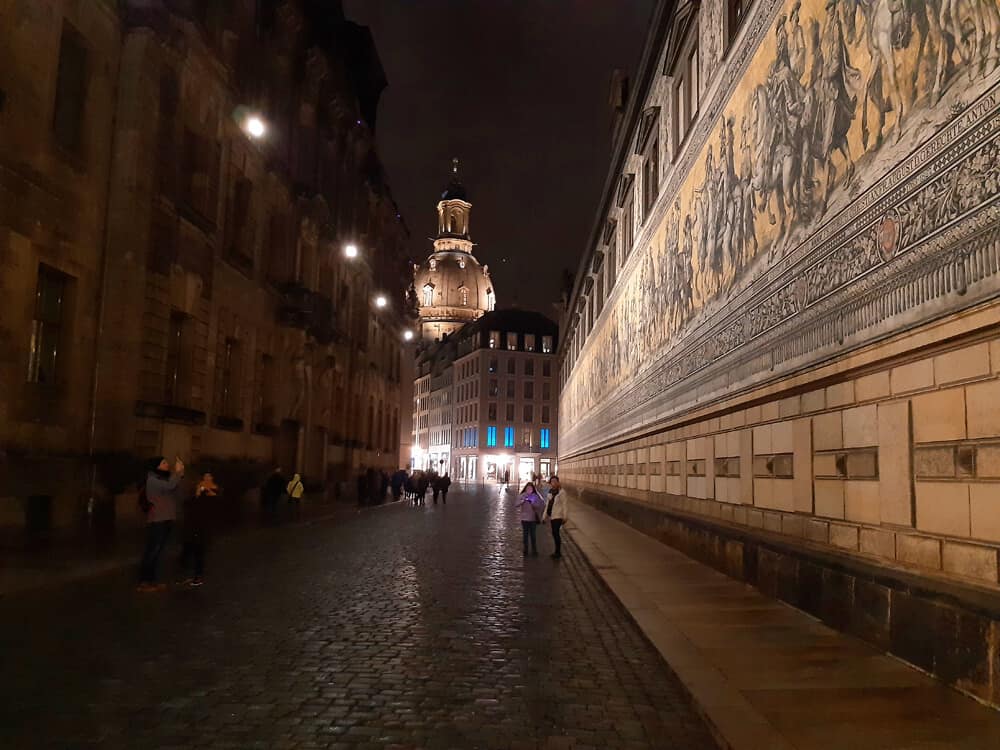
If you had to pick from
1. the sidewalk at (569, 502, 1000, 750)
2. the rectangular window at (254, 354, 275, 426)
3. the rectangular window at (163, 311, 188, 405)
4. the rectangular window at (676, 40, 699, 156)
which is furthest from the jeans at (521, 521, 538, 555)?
the rectangular window at (254, 354, 275, 426)

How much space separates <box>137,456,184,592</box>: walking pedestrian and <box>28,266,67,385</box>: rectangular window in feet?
21.4

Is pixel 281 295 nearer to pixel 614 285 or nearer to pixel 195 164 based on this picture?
pixel 195 164

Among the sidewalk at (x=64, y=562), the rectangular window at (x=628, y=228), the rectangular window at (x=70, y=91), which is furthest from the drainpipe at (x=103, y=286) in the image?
the rectangular window at (x=628, y=228)

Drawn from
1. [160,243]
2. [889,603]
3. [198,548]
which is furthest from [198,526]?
[160,243]

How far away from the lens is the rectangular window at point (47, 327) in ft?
53.9

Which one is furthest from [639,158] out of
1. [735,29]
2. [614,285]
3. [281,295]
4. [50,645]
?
[50,645]

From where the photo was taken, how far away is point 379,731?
5.44m

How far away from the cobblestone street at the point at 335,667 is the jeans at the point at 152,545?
295 millimetres

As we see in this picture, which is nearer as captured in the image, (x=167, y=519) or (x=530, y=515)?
(x=167, y=519)

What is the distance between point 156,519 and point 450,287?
5581 inches

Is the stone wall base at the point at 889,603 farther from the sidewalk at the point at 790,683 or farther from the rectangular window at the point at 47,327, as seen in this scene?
the rectangular window at the point at 47,327

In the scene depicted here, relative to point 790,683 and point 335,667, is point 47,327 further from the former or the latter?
point 790,683

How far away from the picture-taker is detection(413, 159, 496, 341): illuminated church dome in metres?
149

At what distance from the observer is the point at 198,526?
40.0ft
